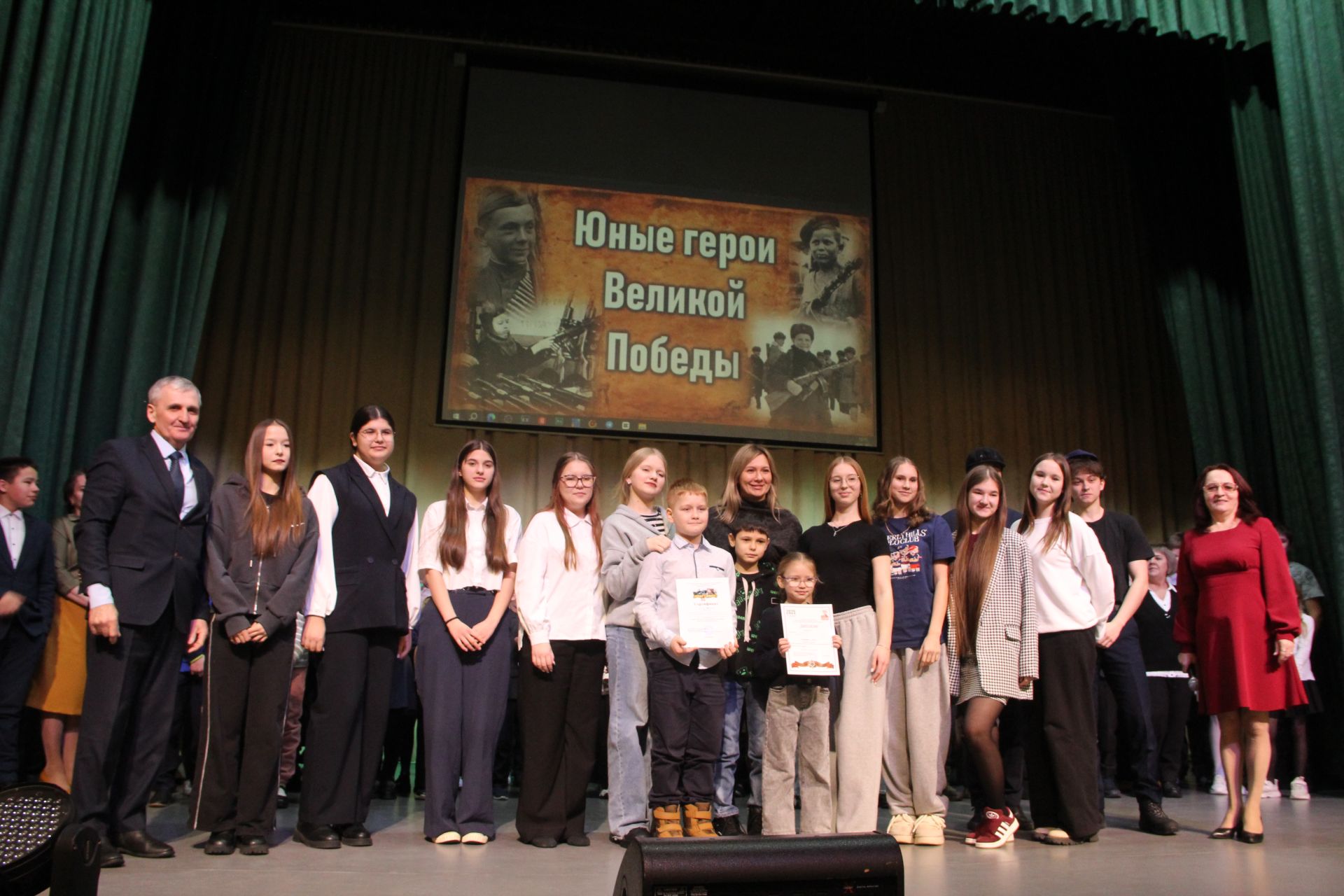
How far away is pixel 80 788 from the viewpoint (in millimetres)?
2838

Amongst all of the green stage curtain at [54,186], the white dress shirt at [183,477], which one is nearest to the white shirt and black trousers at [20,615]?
the green stage curtain at [54,186]

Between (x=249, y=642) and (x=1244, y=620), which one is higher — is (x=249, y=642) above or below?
below

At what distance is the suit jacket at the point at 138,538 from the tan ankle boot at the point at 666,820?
1.56 meters

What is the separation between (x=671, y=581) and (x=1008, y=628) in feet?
3.74

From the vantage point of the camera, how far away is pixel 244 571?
3125 millimetres

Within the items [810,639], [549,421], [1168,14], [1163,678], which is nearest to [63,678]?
[810,639]

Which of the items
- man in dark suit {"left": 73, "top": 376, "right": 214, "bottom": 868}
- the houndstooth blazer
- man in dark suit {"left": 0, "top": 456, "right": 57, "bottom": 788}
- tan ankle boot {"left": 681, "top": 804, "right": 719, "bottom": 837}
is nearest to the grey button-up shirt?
tan ankle boot {"left": 681, "top": 804, "right": 719, "bottom": 837}

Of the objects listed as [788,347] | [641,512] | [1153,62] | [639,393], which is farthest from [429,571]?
[1153,62]

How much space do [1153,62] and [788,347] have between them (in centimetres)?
314

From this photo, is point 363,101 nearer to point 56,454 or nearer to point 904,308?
point 56,454

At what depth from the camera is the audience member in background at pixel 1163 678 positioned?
4.85m

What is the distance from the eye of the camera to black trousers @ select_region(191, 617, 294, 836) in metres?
3.03

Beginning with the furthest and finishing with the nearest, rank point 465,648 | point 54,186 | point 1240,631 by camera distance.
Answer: point 54,186
point 1240,631
point 465,648

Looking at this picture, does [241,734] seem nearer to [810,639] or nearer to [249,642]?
[249,642]
